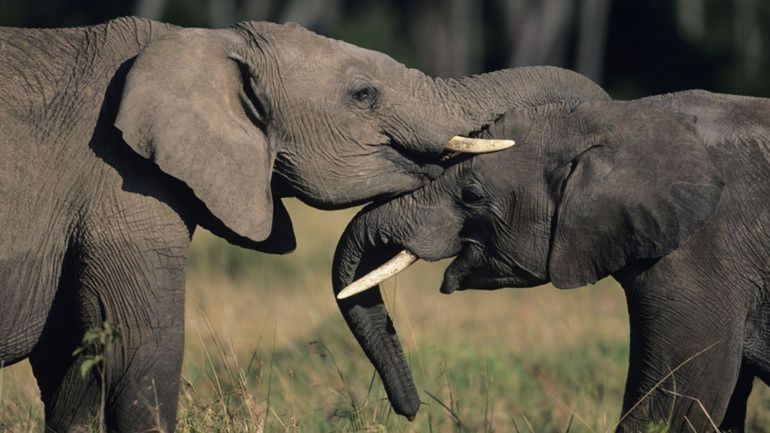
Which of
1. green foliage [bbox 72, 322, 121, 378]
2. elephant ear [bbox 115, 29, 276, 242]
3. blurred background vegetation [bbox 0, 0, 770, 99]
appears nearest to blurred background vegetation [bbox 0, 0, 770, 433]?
green foliage [bbox 72, 322, 121, 378]

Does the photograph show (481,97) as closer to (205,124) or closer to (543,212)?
(543,212)

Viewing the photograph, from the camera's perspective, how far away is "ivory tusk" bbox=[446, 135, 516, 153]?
654cm

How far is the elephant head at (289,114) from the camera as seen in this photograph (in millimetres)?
6094

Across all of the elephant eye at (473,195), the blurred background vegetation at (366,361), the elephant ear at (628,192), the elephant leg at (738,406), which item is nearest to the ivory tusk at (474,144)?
the elephant eye at (473,195)

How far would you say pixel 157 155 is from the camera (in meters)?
6.00

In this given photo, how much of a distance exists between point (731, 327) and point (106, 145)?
2.52 m

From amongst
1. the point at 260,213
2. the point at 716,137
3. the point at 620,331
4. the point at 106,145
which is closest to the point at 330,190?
the point at 260,213

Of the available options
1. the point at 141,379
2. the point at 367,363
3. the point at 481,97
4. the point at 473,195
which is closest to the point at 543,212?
the point at 473,195

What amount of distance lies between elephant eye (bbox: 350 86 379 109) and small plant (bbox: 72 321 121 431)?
1.31m

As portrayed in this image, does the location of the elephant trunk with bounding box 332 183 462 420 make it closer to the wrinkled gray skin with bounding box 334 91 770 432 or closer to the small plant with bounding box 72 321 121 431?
the wrinkled gray skin with bounding box 334 91 770 432

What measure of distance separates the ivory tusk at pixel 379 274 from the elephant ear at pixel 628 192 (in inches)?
23.8

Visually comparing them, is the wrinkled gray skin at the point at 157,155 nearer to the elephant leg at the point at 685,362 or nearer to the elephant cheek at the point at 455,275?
the elephant cheek at the point at 455,275

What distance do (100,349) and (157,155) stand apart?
78cm

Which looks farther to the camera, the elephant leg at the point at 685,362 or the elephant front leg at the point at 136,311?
the elephant leg at the point at 685,362
